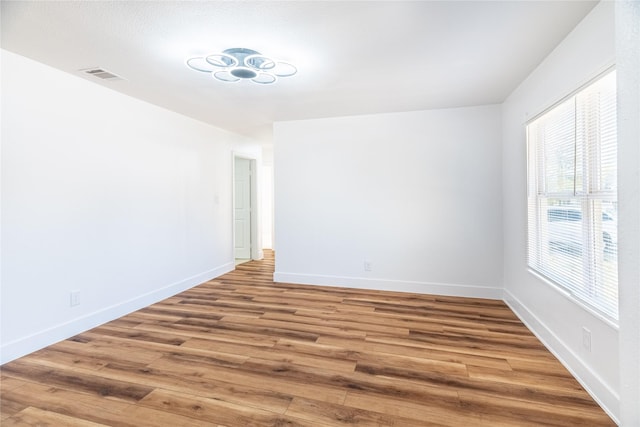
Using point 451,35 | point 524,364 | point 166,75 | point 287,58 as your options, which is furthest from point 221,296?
point 451,35

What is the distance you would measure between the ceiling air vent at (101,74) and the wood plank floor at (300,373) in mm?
2465

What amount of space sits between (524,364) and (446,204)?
2.14m

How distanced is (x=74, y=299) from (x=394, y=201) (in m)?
3.78

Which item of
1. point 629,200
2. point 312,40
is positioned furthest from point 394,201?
point 629,200

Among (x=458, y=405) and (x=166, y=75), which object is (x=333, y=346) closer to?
(x=458, y=405)

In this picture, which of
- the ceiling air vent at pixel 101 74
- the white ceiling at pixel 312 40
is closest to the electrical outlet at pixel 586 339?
the white ceiling at pixel 312 40

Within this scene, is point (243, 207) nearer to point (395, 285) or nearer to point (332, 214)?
point (332, 214)

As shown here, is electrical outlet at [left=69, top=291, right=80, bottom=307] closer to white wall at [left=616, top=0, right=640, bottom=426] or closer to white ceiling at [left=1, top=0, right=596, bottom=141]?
white ceiling at [left=1, top=0, right=596, bottom=141]

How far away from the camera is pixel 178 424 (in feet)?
5.58

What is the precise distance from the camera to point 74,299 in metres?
2.89

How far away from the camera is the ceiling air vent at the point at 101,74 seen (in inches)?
107

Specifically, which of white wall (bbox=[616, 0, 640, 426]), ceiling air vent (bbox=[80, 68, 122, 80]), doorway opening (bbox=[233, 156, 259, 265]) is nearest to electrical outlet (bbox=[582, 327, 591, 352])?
white wall (bbox=[616, 0, 640, 426])

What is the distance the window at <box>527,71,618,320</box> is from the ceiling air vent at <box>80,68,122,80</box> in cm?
384

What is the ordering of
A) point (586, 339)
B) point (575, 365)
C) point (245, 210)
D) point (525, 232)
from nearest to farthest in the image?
point (586, 339), point (575, 365), point (525, 232), point (245, 210)
